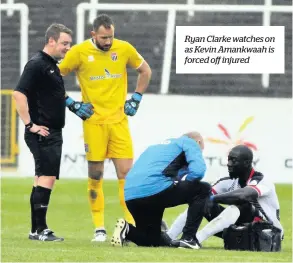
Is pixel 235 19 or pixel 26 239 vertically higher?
pixel 235 19

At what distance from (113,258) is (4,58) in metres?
12.6

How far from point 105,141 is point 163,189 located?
4.70 feet

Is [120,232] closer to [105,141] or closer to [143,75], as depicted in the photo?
[105,141]

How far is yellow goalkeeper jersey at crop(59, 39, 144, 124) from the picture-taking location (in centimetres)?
1216

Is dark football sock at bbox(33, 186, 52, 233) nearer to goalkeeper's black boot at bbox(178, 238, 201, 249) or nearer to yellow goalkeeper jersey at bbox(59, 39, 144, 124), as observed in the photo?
yellow goalkeeper jersey at bbox(59, 39, 144, 124)

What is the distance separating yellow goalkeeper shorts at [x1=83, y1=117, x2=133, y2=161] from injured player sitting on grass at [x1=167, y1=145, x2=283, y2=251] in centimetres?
109

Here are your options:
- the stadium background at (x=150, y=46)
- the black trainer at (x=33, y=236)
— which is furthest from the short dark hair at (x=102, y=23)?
the stadium background at (x=150, y=46)

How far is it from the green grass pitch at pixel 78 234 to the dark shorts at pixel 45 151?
0.70 meters

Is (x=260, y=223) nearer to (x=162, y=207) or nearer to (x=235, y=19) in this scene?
(x=162, y=207)

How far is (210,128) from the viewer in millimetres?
20797

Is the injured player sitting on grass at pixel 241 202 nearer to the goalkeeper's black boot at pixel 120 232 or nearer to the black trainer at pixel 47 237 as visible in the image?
the goalkeeper's black boot at pixel 120 232

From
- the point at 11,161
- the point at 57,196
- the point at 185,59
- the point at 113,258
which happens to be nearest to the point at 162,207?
the point at 113,258

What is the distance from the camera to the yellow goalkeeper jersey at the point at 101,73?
479 inches

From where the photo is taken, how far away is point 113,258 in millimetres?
10055
